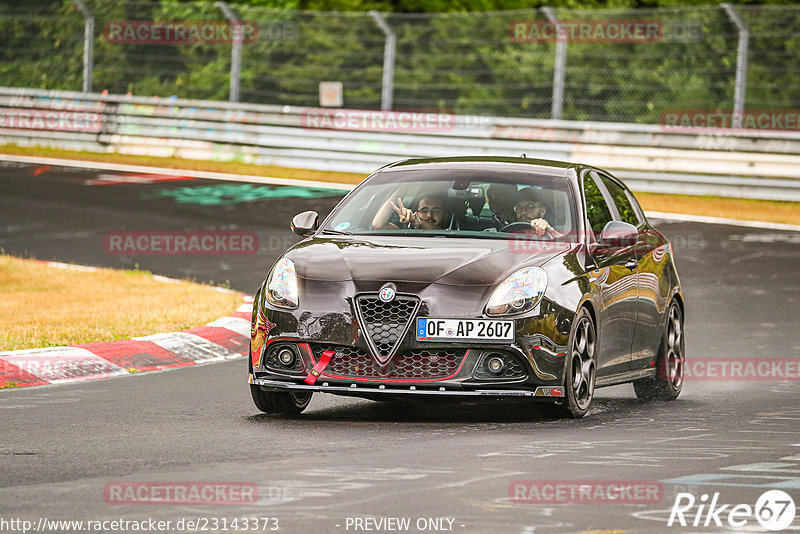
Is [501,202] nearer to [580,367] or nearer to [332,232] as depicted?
[332,232]

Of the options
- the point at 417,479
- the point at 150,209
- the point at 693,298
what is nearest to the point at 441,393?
the point at 417,479

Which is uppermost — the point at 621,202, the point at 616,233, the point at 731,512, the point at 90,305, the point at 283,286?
the point at 621,202

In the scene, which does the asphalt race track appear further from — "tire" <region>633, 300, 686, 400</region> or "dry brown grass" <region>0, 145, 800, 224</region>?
"dry brown grass" <region>0, 145, 800, 224</region>

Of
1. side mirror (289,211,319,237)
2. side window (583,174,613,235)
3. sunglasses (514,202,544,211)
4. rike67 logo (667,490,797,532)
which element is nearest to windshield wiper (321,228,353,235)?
side mirror (289,211,319,237)

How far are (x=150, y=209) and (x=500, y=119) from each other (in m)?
5.67

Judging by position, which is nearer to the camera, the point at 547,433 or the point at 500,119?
the point at 547,433

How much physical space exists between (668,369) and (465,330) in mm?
2546

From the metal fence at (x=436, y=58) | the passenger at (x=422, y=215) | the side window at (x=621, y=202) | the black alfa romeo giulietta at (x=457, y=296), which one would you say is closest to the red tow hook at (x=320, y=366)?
the black alfa romeo giulietta at (x=457, y=296)

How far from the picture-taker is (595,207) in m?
9.98

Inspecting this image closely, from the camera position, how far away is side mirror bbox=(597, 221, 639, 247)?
9.43 meters

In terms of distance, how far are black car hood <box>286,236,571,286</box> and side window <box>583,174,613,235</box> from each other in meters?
0.54

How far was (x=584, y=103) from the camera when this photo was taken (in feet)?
81.6

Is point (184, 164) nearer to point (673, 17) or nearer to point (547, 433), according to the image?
point (673, 17)

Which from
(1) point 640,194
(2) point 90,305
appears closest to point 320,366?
(2) point 90,305
